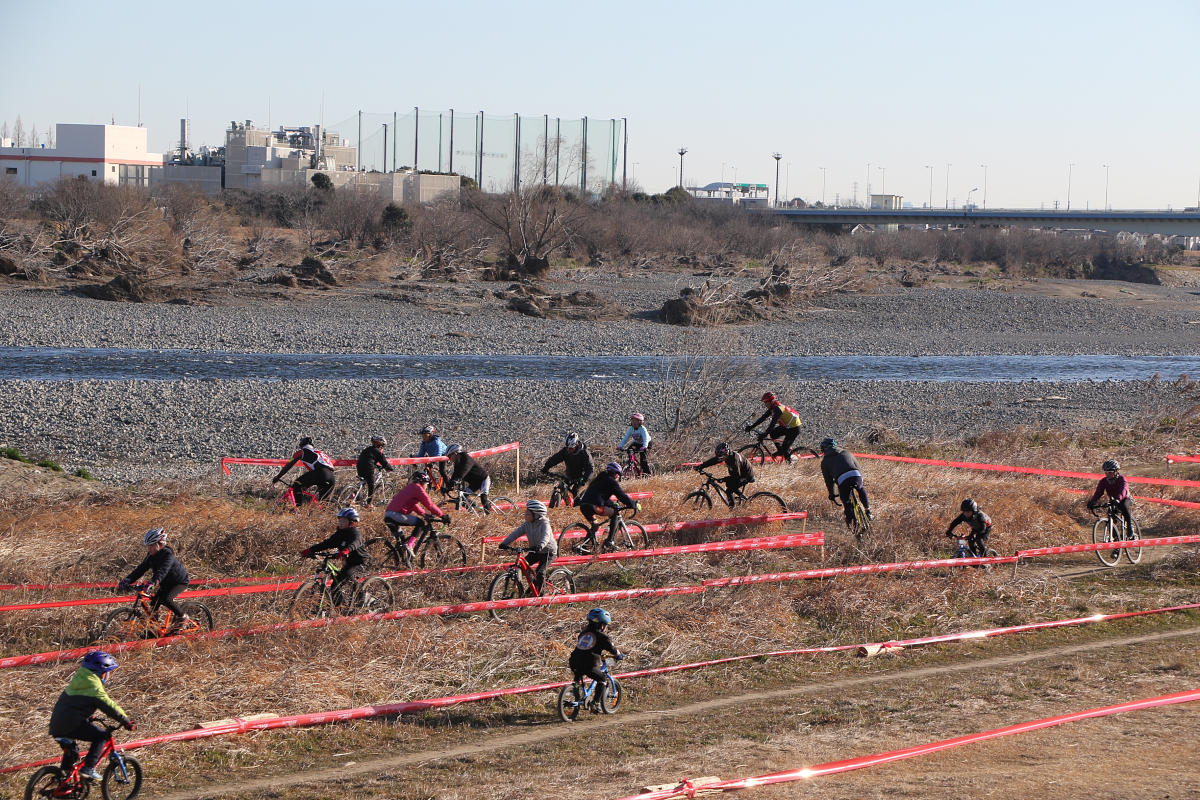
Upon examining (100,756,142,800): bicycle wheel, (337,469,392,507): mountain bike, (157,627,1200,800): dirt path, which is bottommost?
(157,627,1200,800): dirt path

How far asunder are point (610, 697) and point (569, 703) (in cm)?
42

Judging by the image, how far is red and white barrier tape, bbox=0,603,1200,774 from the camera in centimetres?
941

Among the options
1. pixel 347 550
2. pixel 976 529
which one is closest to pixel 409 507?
pixel 347 550

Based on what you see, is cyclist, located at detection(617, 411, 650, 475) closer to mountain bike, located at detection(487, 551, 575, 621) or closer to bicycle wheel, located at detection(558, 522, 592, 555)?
bicycle wheel, located at detection(558, 522, 592, 555)

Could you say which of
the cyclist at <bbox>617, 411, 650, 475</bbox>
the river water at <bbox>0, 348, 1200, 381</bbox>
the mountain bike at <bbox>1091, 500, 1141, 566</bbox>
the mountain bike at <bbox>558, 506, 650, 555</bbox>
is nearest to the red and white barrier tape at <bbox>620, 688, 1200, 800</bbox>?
the mountain bike at <bbox>1091, 500, 1141, 566</bbox>

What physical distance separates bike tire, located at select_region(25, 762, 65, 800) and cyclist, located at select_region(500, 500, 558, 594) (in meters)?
5.18

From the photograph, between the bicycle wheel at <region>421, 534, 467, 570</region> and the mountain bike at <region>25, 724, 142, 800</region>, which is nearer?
the mountain bike at <region>25, 724, 142, 800</region>

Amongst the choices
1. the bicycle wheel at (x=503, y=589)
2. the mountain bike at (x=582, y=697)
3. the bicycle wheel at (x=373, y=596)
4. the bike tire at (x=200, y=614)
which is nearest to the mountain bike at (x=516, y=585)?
the bicycle wheel at (x=503, y=589)

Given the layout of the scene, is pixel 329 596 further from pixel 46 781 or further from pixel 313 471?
pixel 313 471

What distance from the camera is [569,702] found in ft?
34.0

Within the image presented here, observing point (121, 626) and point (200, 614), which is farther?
point (200, 614)

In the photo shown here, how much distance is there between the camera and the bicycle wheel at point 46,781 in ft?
26.3

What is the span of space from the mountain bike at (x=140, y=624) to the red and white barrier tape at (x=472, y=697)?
77.9 inches

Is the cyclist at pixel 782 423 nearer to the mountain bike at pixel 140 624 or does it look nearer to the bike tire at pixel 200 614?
the bike tire at pixel 200 614
